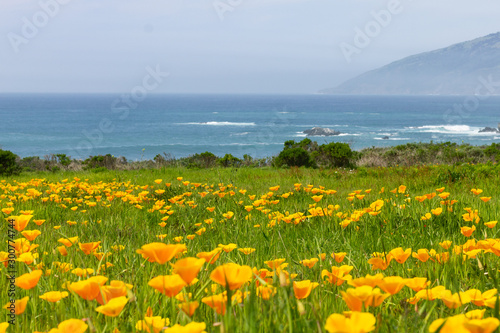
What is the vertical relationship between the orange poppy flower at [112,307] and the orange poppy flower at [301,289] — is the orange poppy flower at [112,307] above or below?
above

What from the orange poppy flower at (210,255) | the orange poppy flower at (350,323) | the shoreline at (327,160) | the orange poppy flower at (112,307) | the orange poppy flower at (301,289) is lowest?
the shoreline at (327,160)

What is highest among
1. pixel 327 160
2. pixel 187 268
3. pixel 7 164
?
pixel 187 268

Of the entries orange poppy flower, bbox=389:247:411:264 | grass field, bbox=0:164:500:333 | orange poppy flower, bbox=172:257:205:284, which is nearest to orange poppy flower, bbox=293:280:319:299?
grass field, bbox=0:164:500:333

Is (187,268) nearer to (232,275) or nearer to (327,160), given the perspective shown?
→ (232,275)

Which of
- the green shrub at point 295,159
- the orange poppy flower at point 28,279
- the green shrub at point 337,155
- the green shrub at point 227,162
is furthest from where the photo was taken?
the green shrub at point 227,162

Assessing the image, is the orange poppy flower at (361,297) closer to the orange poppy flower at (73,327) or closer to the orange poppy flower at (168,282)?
the orange poppy flower at (168,282)

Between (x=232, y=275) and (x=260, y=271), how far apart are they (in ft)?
1.81

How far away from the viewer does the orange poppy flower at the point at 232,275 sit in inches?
37.2

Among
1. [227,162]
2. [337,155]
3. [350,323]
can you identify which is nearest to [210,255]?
[350,323]

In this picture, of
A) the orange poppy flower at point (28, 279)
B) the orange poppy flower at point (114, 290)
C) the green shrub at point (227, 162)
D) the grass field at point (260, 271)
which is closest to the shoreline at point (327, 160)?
the green shrub at point (227, 162)

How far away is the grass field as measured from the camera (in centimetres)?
100

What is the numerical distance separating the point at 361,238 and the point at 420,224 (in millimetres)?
656

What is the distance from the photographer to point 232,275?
3.21 feet

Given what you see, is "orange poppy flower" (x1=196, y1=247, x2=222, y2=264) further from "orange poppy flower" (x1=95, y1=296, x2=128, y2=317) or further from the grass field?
"orange poppy flower" (x1=95, y1=296, x2=128, y2=317)
